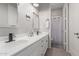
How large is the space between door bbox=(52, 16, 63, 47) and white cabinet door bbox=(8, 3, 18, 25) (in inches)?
47.2

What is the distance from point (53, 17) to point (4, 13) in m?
1.49

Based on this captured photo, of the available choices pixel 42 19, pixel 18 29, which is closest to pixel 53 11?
pixel 42 19

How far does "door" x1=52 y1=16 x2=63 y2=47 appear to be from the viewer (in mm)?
2805

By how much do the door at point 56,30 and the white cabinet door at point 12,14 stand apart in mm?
1199

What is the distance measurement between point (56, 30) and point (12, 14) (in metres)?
1.48

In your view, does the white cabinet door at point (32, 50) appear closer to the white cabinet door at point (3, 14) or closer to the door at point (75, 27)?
the white cabinet door at point (3, 14)

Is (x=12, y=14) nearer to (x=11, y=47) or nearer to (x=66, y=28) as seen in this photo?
(x=11, y=47)

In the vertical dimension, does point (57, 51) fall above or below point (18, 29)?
below

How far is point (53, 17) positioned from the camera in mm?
2752

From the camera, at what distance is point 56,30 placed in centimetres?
289

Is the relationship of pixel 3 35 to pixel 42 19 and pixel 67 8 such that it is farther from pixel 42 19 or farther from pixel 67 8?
pixel 67 8

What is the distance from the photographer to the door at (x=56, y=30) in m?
2.80

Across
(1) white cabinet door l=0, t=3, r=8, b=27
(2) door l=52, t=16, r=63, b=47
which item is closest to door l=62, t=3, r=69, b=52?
(2) door l=52, t=16, r=63, b=47

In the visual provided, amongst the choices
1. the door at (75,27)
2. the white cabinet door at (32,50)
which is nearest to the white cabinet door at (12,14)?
the white cabinet door at (32,50)
